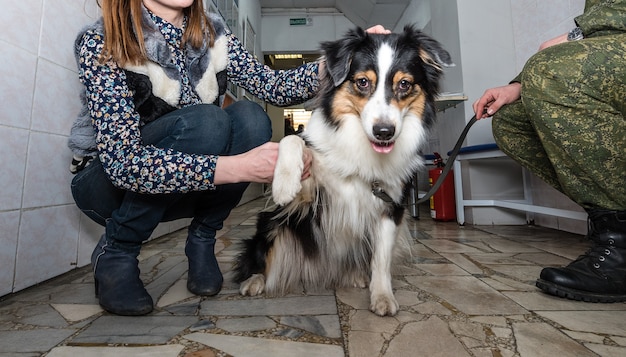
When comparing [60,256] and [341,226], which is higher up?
[341,226]

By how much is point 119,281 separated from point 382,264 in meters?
0.91

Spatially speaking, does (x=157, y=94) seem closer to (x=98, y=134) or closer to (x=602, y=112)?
(x=98, y=134)

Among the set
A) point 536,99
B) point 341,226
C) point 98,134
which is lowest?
point 341,226

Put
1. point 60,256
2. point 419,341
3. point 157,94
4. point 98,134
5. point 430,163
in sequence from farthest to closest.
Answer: point 430,163 → point 60,256 → point 157,94 → point 98,134 → point 419,341

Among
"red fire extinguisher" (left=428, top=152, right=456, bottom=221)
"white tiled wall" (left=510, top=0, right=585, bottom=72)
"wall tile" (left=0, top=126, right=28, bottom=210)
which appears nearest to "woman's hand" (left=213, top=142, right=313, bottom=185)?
"wall tile" (left=0, top=126, right=28, bottom=210)

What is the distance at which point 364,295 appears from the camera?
52.7 inches

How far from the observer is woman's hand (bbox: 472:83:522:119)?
1.58 meters

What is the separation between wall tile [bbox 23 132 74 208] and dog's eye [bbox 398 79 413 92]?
4.74 ft

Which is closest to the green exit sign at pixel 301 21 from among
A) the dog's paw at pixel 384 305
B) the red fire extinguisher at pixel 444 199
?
the red fire extinguisher at pixel 444 199

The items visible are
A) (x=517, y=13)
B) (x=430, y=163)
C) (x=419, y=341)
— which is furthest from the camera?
(x=430, y=163)

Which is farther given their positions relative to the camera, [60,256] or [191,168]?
[60,256]

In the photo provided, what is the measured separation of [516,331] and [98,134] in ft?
4.45

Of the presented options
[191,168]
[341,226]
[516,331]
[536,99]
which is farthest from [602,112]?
[191,168]

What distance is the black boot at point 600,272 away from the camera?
48.8 inches
